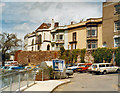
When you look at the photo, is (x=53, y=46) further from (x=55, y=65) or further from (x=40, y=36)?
(x=55, y=65)

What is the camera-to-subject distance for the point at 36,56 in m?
49.1

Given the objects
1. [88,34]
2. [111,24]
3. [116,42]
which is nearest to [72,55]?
[88,34]

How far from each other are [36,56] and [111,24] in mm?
21534

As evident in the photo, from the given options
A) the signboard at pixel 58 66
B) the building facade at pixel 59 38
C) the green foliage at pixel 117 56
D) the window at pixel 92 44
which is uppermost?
the building facade at pixel 59 38

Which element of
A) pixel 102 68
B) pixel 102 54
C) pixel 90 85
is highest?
pixel 102 54

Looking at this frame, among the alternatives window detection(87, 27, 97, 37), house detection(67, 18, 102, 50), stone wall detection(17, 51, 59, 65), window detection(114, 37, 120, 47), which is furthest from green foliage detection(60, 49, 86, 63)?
window detection(114, 37, 120, 47)

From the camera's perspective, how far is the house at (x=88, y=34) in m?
40.2

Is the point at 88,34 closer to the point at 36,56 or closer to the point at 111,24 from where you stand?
the point at 111,24

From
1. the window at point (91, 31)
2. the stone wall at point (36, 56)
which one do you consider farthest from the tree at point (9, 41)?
the window at point (91, 31)

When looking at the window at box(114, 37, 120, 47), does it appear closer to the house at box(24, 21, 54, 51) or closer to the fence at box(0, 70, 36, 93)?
the house at box(24, 21, 54, 51)

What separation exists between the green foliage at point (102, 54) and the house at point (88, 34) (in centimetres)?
447

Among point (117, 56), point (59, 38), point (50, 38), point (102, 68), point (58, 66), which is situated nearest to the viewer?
point (58, 66)

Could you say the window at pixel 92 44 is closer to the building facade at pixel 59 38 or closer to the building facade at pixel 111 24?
the building facade at pixel 111 24

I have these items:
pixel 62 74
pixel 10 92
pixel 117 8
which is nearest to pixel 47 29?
pixel 117 8
